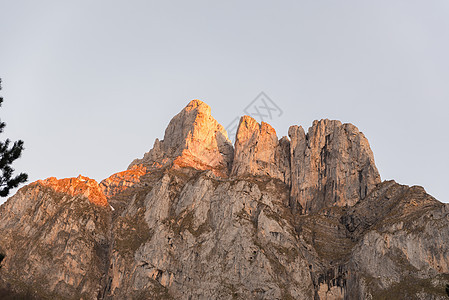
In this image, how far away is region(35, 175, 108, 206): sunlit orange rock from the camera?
16775 centimetres

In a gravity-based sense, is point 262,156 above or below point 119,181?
above

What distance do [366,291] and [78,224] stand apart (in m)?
85.0

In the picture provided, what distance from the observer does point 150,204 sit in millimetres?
160875

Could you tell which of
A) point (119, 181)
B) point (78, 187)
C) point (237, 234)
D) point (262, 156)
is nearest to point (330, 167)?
point (262, 156)

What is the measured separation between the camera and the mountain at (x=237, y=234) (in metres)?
135

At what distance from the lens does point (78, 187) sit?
16988 centimetres

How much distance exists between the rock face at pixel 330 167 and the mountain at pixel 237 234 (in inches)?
15.8

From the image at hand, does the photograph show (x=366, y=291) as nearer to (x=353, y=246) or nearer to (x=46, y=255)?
(x=353, y=246)

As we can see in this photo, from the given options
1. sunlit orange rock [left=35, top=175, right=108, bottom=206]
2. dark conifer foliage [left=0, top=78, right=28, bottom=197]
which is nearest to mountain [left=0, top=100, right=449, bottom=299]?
sunlit orange rock [left=35, top=175, right=108, bottom=206]

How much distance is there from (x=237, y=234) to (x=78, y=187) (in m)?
58.9

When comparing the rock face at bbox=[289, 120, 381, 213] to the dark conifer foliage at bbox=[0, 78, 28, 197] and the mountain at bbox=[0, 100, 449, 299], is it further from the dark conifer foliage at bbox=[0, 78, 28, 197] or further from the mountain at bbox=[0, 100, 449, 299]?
the dark conifer foliage at bbox=[0, 78, 28, 197]

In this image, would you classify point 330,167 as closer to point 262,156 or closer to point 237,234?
point 262,156

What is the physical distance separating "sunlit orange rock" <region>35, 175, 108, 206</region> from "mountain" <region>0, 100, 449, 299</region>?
0.54 m

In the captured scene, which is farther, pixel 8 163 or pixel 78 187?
pixel 78 187
